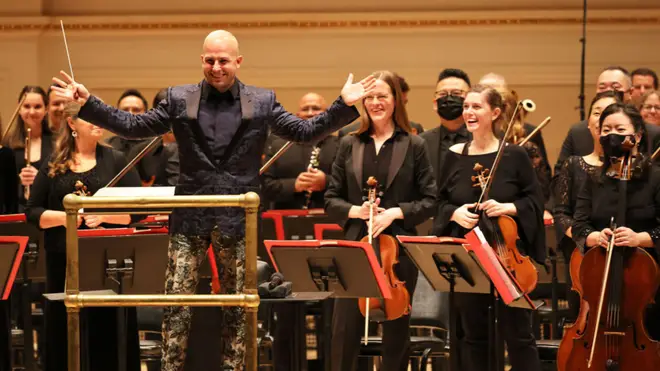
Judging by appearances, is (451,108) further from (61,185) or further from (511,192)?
(61,185)

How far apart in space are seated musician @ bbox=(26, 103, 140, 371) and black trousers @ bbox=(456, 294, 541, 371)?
1.48m

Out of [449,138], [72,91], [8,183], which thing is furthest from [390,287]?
[8,183]

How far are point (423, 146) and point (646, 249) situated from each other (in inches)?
38.4

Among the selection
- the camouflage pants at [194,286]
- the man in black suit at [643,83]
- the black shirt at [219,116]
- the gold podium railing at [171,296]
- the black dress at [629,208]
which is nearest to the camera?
the gold podium railing at [171,296]

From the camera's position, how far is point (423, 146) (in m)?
4.61

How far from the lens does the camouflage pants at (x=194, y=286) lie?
139 inches

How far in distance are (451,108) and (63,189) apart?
A: 1.80 m

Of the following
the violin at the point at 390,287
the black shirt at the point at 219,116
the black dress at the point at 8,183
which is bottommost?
the violin at the point at 390,287

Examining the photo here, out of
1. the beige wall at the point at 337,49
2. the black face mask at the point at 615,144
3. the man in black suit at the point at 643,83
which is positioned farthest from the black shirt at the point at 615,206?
the beige wall at the point at 337,49

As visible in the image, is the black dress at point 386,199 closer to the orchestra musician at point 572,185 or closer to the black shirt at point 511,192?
the black shirt at point 511,192

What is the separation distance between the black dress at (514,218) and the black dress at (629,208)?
17 cm

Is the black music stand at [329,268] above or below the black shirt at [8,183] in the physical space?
below

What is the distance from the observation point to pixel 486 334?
4309 millimetres

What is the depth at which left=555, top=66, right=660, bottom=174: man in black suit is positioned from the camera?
483 centimetres
